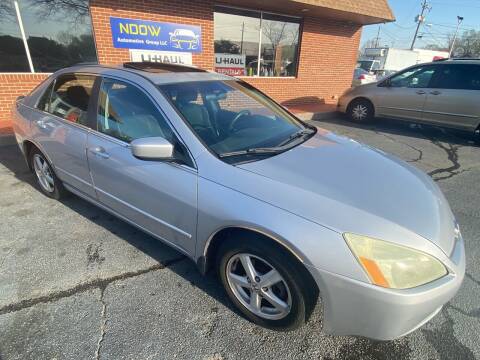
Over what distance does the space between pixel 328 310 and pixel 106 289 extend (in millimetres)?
1698

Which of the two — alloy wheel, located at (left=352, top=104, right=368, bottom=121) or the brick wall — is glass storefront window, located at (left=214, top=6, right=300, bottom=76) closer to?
alloy wheel, located at (left=352, top=104, right=368, bottom=121)

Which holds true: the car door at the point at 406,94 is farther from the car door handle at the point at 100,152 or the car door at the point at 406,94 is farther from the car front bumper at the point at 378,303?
the car door handle at the point at 100,152

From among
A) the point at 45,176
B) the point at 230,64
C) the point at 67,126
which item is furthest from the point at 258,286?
the point at 230,64

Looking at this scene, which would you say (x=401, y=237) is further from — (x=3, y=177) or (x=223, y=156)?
(x=3, y=177)

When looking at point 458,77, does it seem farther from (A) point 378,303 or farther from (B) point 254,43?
(A) point 378,303

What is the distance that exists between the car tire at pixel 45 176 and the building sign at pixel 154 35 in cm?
413

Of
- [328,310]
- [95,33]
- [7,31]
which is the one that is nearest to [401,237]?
[328,310]

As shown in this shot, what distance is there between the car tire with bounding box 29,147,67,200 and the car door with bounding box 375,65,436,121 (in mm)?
7586

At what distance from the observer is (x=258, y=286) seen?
193 cm

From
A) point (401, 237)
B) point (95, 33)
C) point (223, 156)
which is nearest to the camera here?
point (401, 237)

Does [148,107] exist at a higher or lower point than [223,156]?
higher

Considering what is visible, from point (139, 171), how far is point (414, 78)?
7.62 meters

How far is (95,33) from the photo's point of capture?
20.9 ft

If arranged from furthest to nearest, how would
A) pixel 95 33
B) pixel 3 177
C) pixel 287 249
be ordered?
1. pixel 95 33
2. pixel 3 177
3. pixel 287 249
